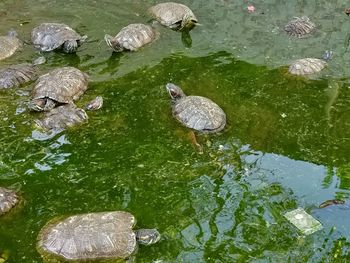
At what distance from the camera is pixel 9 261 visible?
18.2 feet

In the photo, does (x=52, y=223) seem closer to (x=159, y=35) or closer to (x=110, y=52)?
(x=110, y=52)

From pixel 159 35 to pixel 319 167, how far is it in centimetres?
475

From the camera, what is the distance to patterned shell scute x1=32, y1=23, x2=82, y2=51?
9.53m

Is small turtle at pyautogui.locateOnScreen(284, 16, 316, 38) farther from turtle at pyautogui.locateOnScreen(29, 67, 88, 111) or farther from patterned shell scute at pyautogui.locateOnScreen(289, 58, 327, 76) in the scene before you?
turtle at pyautogui.locateOnScreen(29, 67, 88, 111)

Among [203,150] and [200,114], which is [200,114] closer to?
[200,114]

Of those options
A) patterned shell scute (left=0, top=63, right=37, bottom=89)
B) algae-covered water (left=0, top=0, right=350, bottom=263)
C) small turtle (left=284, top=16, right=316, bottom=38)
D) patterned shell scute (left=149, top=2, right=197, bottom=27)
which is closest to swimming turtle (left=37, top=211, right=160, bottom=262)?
algae-covered water (left=0, top=0, right=350, bottom=263)

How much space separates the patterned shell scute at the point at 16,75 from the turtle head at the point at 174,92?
2.50 metres

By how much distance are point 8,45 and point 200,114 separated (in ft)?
14.4

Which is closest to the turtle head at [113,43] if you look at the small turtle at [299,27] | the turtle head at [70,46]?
the turtle head at [70,46]

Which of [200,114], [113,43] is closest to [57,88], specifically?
[113,43]

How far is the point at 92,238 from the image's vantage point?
5.46 m

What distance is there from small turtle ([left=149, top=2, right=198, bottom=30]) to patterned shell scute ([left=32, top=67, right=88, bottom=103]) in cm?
272

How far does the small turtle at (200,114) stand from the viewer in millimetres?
7406

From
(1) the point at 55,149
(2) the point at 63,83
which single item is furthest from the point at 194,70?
(1) the point at 55,149
